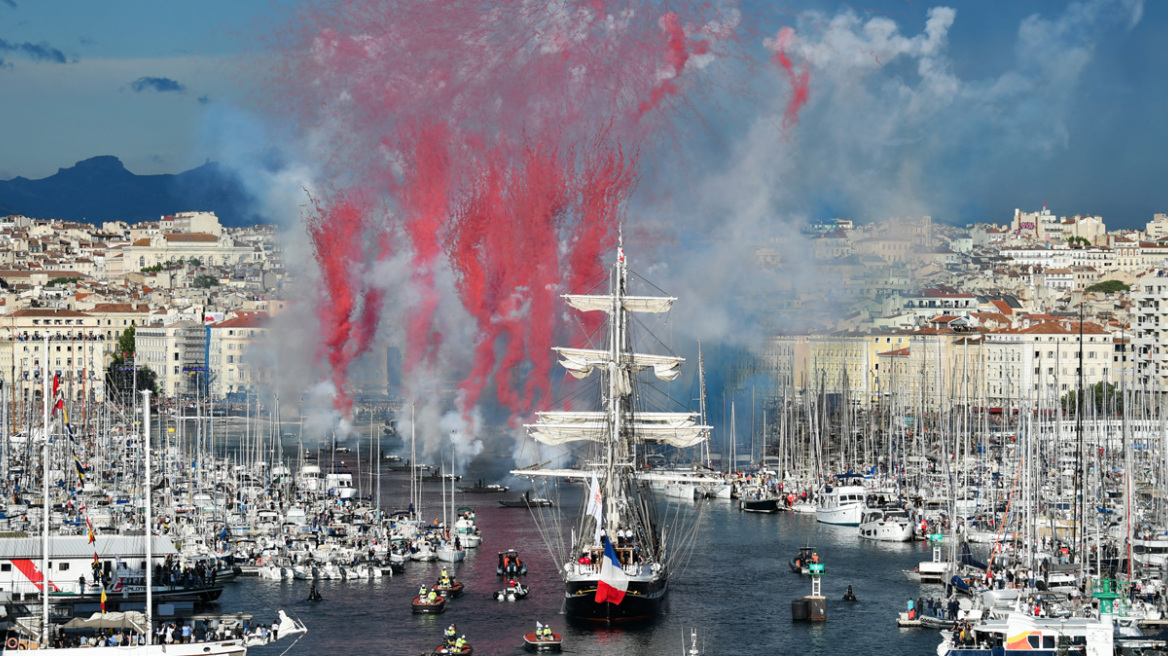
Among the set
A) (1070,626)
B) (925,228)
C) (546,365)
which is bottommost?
(1070,626)

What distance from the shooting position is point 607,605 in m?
33.6

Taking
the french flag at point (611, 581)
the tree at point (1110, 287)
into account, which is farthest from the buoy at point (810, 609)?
the tree at point (1110, 287)

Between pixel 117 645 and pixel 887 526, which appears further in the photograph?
pixel 887 526

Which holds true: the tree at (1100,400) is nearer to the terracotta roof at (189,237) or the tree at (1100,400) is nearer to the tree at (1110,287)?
the tree at (1110,287)

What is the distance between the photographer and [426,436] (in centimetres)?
6222

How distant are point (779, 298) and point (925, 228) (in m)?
31.7

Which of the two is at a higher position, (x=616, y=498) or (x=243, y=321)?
(x=243, y=321)

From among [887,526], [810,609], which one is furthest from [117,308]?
[810,609]

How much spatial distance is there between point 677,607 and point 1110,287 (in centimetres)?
8353

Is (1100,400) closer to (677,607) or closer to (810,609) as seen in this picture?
(810,609)

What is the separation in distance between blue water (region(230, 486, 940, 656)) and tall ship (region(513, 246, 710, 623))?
2.19 feet

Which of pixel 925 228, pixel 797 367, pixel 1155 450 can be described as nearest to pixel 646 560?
pixel 1155 450

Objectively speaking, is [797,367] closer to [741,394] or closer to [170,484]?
[741,394]

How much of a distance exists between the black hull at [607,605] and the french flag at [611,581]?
0.29 ft
